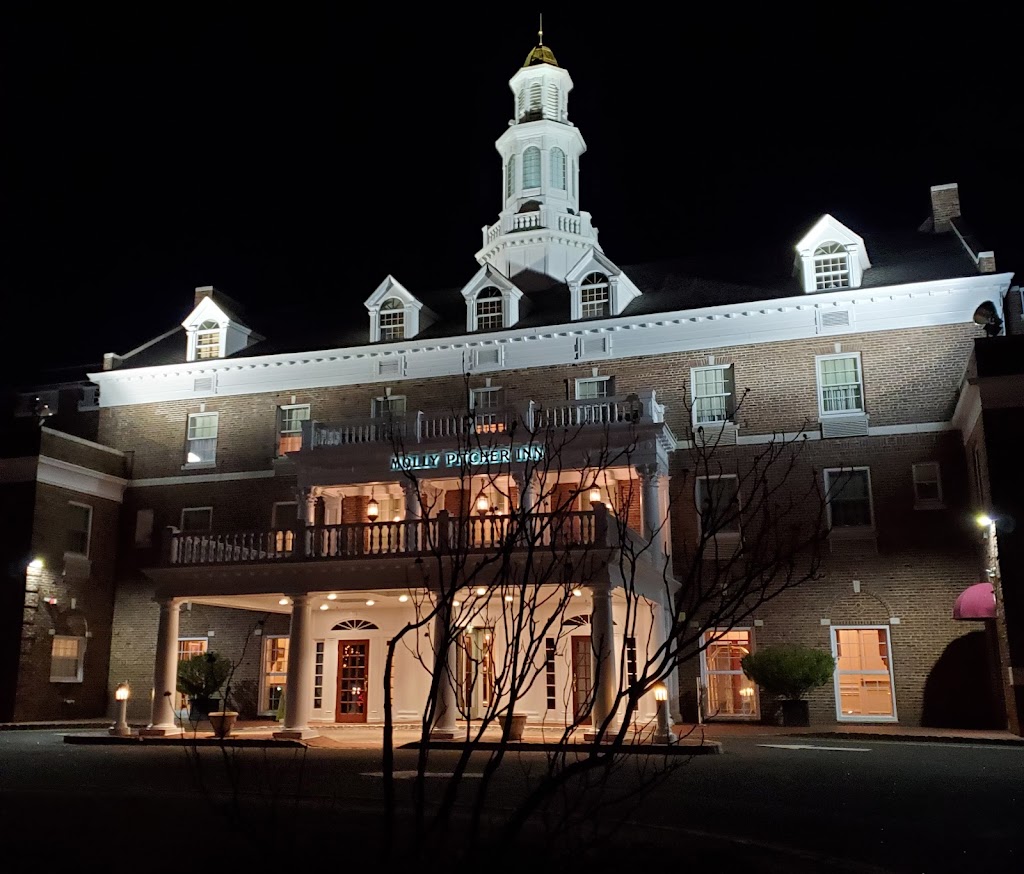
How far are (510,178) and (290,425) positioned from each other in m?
12.8

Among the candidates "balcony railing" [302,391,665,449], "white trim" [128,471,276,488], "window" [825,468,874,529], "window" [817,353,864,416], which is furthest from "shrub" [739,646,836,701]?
"white trim" [128,471,276,488]

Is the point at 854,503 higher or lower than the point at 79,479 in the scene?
lower

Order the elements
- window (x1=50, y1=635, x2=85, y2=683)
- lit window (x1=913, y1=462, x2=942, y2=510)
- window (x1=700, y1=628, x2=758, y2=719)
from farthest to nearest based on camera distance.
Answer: window (x1=50, y1=635, x2=85, y2=683) < window (x1=700, y1=628, x2=758, y2=719) < lit window (x1=913, y1=462, x2=942, y2=510)

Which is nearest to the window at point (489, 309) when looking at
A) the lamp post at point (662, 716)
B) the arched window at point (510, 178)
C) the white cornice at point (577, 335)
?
the white cornice at point (577, 335)

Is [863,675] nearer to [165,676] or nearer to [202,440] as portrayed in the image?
[165,676]

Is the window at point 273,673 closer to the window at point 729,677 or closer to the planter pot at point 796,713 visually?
the window at point 729,677

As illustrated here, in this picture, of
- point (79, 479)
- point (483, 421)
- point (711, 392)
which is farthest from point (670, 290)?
point (79, 479)

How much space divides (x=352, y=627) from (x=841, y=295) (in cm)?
1641

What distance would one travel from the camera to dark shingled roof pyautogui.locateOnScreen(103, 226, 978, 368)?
94.9 ft

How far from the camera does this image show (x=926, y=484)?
26.8 meters

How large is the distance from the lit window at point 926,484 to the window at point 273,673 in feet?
60.0

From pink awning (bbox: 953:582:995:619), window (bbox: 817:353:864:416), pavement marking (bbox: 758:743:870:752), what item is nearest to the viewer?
pavement marking (bbox: 758:743:870:752)

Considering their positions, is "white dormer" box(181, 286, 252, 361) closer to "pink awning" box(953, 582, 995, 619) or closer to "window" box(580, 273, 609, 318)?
"window" box(580, 273, 609, 318)

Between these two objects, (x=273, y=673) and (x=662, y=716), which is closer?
(x=662, y=716)
